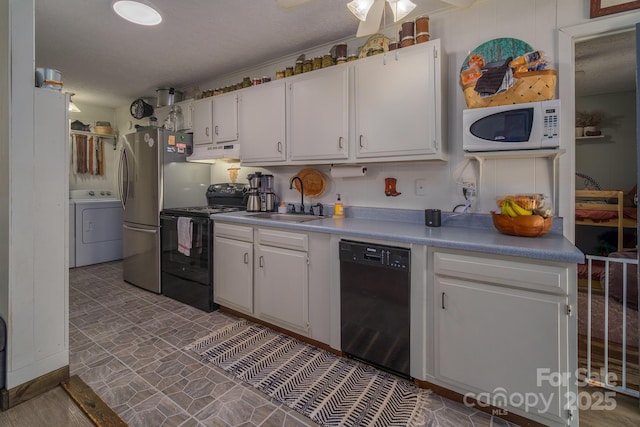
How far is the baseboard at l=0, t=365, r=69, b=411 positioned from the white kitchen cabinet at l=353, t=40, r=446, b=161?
7.80ft

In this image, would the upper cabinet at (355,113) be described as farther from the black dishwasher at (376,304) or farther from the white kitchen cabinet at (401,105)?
the black dishwasher at (376,304)

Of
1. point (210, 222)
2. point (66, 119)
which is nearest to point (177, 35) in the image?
point (66, 119)

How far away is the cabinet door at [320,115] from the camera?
2397 mm

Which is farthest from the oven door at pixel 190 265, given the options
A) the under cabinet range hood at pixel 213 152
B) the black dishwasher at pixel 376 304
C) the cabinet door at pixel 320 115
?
the black dishwasher at pixel 376 304

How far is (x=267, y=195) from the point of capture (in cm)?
308

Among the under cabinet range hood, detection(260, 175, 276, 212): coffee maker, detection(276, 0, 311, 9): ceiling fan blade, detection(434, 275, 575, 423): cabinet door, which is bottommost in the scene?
detection(434, 275, 575, 423): cabinet door

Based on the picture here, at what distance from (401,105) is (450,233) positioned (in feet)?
3.10

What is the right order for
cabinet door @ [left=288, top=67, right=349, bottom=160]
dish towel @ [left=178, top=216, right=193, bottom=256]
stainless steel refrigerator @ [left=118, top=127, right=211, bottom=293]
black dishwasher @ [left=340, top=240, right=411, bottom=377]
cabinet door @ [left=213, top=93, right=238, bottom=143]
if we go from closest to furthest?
black dishwasher @ [left=340, top=240, right=411, bottom=377]
cabinet door @ [left=288, top=67, right=349, bottom=160]
dish towel @ [left=178, top=216, right=193, bottom=256]
cabinet door @ [left=213, top=93, right=238, bottom=143]
stainless steel refrigerator @ [left=118, top=127, right=211, bottom=293]

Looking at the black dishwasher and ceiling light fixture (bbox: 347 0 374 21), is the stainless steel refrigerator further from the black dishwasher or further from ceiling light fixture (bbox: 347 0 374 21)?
ceiling light fixture (bbox: 347 0 374 21)

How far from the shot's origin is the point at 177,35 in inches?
104

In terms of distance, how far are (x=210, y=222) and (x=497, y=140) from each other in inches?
94.2

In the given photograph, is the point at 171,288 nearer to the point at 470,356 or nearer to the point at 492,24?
the point at 470,356

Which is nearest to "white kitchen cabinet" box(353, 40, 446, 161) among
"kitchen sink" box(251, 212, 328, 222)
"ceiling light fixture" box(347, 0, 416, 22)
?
"ceiling light fixture" box(347, 0, 416, 22)

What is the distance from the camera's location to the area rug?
62.7 inches
